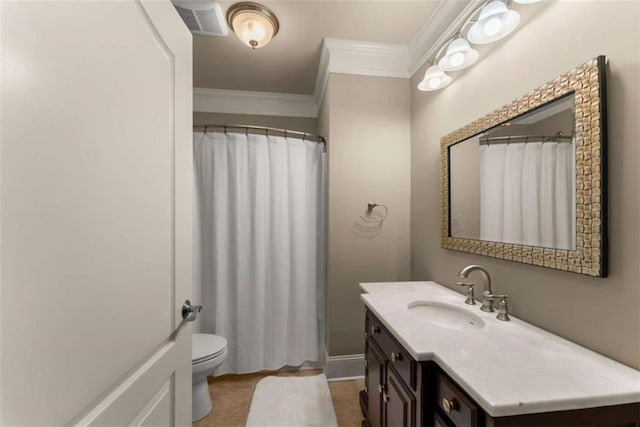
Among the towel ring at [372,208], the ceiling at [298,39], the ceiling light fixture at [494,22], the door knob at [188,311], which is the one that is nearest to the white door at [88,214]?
the door knob at [188,311]

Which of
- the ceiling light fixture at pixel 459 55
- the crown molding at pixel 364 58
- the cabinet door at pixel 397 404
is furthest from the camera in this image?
the crown molding at pixel 364 58


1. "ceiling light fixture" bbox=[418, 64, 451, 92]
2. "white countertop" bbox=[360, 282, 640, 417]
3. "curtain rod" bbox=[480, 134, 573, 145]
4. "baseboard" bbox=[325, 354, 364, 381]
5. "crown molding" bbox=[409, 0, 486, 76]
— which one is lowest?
"baseboard" bbox=[325, 354, 364, 381]

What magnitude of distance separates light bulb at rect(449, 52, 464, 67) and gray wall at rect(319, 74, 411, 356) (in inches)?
29.4

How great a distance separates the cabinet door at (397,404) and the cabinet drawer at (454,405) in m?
0.12

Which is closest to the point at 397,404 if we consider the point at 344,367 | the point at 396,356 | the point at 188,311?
the point at 396,356

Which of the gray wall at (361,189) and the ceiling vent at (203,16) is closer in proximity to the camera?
the ceiling vent at (203,16)

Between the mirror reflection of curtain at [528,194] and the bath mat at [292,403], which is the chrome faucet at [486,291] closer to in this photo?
the mirror reflection of curtain at [528,194]

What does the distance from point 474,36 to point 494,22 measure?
0.29ft

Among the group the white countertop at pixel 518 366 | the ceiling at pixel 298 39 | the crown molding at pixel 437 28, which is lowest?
the white countertop at pixel 518 366

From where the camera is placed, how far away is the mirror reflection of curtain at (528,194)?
955 mm

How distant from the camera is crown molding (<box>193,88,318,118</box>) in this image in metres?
2.74

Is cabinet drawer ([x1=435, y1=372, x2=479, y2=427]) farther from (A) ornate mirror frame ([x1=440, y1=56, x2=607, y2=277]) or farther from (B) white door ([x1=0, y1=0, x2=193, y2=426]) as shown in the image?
(B) white door ([x1=0, y1=0, x2=193, y2=426])

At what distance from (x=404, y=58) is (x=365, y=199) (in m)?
1.12

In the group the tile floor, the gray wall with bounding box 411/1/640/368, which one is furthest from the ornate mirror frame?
the tile floor
